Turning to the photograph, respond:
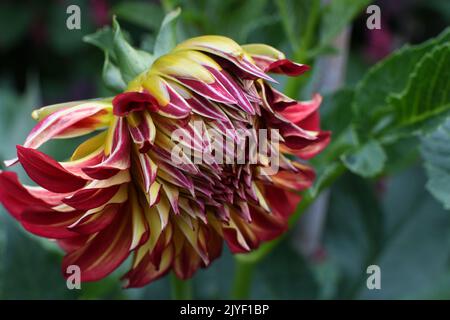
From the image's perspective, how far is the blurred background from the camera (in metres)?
0.83

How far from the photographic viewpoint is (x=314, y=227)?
3.70 ft

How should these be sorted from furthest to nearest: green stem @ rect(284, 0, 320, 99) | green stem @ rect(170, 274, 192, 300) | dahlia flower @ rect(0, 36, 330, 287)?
1. green stem @ rect(284, 0, 320, 99)
2. green stem @ rect(170, 274, 192, 300)
3. dahlia flower @ rect(0, 36, 330, 287)

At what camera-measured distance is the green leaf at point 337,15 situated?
0.81m

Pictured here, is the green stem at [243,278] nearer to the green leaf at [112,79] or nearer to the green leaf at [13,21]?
the green leaf at [112,79]

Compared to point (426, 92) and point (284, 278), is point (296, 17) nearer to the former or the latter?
point (426, 92)

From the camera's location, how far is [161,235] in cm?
59

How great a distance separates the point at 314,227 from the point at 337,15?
40cm

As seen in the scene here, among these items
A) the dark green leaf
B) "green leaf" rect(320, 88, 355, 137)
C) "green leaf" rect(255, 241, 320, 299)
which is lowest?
"green leaf" rect(255, 241, 320, 299)

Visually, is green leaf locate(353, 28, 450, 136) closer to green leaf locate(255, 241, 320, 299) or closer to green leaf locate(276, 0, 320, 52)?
green leaf locate(276, 0, 320, 52)

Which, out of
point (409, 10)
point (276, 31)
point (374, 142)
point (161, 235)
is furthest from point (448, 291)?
point (409, 10)

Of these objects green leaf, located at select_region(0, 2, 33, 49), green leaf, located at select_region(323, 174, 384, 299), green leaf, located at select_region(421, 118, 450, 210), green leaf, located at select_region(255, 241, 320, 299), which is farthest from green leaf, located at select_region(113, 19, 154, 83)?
green leaf, located at select_region(0, 2, 33, 49)

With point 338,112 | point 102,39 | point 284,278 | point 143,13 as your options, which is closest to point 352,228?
point 284,278

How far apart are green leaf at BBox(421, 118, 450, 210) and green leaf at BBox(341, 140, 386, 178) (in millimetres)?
43

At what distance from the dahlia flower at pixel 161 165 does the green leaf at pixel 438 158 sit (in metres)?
0.17
